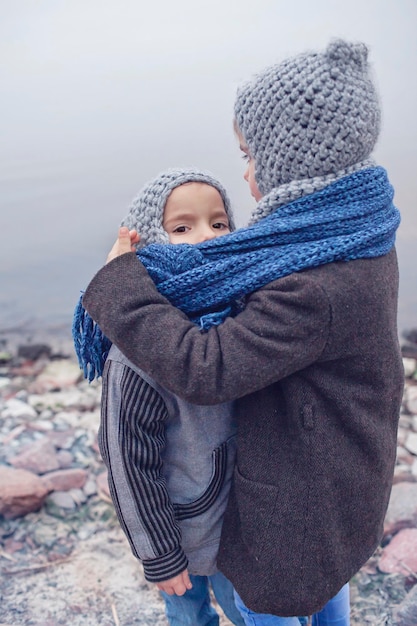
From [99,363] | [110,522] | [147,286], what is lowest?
[110,522]

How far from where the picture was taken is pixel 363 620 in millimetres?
1789

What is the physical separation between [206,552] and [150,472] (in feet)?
0.73

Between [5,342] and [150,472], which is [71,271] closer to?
[5,342]

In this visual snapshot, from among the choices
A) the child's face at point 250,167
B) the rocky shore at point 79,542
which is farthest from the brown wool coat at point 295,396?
the rocky shore at point 79,542

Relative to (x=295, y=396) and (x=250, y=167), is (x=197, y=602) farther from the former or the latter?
(x=250, y=167)

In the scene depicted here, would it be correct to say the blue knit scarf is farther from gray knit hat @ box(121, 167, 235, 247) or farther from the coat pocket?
the coat pocket

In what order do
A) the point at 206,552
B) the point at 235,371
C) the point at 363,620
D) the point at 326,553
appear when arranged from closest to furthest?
1. the point at 235,371
2. the point at 326,553
3. the point at 206,552
4. the point at 363,620

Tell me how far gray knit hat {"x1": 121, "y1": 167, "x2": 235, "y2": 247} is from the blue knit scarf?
4.3 inches

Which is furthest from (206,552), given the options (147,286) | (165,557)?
(147,286)

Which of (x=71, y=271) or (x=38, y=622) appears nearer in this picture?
(x=38, y=622)

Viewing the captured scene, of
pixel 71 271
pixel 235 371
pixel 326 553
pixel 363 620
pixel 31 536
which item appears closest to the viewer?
pixel 235 371

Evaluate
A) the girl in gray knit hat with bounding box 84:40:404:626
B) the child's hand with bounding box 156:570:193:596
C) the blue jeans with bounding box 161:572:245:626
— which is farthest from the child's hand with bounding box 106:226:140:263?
the blue jeans with bounding box 161:572:245:626

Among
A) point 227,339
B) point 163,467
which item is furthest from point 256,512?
point 227,339

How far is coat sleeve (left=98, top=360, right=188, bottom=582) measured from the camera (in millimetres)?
1094
